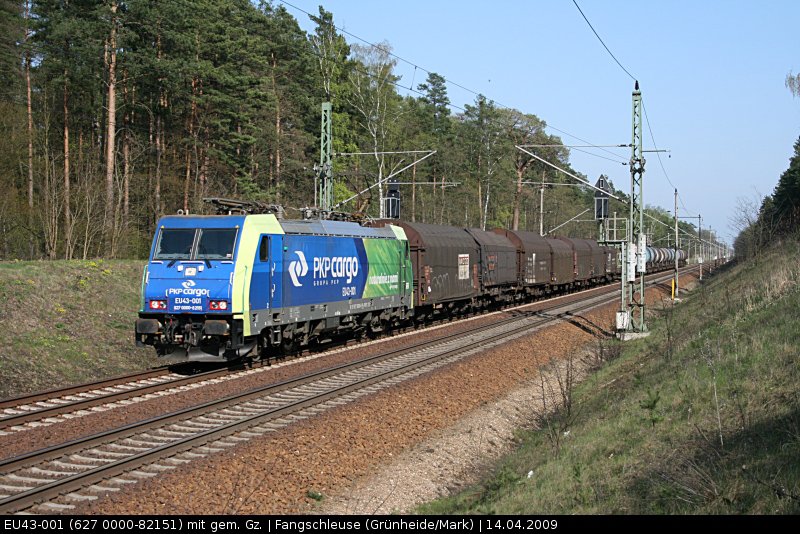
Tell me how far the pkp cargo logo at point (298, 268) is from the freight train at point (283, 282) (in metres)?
0.02

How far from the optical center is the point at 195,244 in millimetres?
15789

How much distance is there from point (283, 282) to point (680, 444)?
10.3 meters

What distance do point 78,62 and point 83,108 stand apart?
434cm

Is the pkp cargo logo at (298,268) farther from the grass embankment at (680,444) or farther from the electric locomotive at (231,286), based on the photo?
the grass embankment at (680,444)

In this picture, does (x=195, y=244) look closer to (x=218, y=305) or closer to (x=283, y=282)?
(x=218, y=305)

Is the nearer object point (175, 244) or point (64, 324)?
point (175, 244)

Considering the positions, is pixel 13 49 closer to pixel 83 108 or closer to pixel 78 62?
pixel 83 108

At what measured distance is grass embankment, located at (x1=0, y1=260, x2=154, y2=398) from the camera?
15.2 meters

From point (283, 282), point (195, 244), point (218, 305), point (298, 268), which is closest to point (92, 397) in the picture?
point (218, 305)

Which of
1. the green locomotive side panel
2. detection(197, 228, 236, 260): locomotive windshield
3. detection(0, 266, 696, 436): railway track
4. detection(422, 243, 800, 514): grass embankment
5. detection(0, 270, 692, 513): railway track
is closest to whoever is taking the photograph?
detection(422, 243, 800, 514): grass embankment

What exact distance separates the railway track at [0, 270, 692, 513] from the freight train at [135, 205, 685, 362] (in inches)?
Result: 73.7

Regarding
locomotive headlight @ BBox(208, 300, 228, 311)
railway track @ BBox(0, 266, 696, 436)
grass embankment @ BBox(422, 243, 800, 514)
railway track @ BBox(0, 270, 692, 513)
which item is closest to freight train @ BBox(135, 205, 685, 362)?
locomotive headlight @ BBox(208, 300, 228, 311)

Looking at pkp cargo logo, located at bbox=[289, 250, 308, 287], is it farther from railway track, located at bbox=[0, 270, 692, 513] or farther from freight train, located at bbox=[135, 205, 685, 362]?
railway track, located at bbox=[0, 270, 692, 513]
